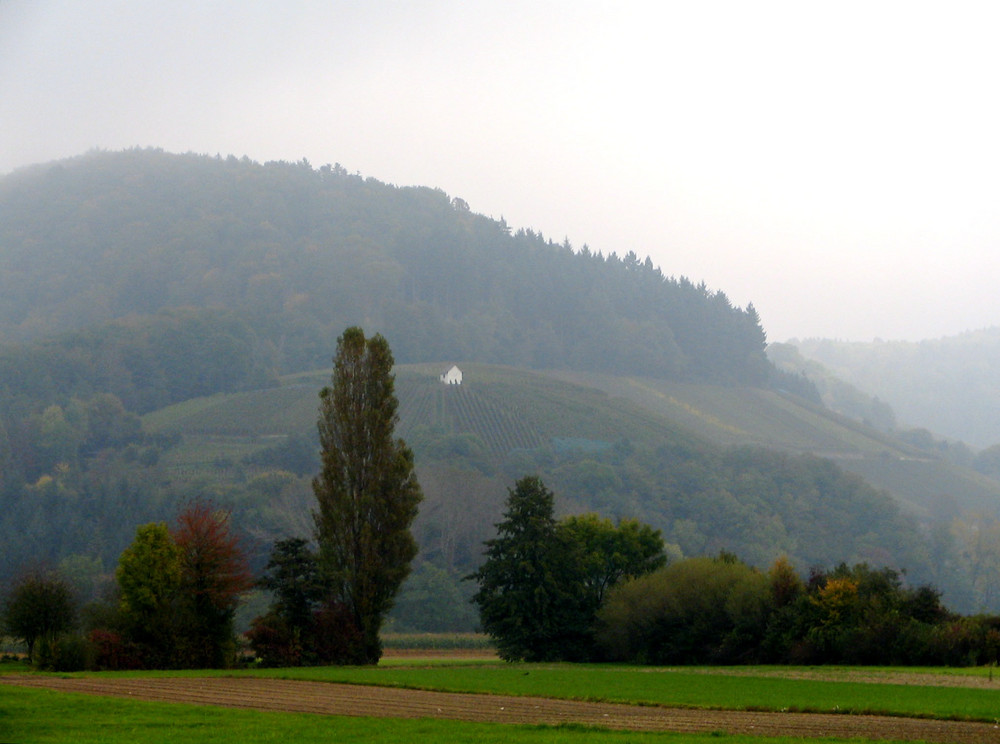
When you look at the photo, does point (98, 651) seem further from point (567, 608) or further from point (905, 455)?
point (905, 455)

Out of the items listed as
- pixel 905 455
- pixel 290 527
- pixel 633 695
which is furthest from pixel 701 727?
pixel 905 455

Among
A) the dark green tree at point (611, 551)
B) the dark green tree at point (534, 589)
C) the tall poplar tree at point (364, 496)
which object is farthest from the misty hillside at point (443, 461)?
the tall poplar tree at point (364, 496)

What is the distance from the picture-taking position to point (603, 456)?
15450 centimetres

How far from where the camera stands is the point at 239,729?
2244cm

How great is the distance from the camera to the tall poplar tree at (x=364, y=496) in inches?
2020

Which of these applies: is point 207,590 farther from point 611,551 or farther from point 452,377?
point 452,377

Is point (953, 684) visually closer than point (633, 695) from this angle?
No

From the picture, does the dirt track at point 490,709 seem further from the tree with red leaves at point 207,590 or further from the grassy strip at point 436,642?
the grassy strip at point 436,642

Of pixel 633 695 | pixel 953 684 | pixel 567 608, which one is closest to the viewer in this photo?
pixel 633 695

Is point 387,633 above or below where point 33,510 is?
below

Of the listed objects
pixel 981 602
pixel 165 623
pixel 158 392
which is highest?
pixel 158 392

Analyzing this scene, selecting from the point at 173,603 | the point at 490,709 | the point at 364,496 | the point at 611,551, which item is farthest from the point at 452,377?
the point at 490,709

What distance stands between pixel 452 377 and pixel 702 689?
149 meters

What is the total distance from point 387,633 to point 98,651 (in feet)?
166
